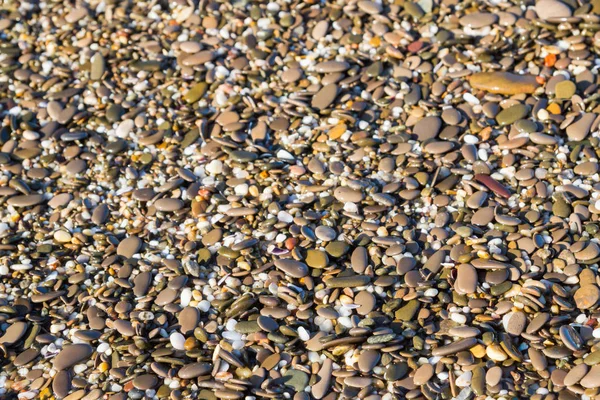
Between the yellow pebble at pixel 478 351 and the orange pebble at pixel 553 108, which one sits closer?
the yellow pebble at pixel 478 351

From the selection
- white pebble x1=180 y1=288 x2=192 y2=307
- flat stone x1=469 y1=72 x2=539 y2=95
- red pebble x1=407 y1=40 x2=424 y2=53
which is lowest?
white pebble x1=180 y1=288 x2=192 y2=307

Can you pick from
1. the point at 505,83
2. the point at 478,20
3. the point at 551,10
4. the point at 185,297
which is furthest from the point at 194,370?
the point at 551,10

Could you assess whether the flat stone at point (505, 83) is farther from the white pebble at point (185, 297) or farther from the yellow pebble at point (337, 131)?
the white pebble at point (185, 297)

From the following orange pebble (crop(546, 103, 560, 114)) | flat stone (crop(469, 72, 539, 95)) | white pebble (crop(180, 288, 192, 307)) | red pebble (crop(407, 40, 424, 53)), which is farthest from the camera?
red pebble (crop(407, 40, 424, 53))

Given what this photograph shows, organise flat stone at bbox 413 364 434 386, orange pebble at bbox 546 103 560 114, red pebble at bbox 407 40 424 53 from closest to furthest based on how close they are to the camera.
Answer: flat stone at bbox 413 364 434 386
orange pebble at bbox 546 103 560 114
red pebble at bbox 407 40 424 53

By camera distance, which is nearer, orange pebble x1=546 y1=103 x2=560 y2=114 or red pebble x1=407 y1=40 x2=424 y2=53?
orange pebble x1=546 y1=103 x2=560 y2=114

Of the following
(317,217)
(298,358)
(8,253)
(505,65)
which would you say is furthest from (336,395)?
(505,65)


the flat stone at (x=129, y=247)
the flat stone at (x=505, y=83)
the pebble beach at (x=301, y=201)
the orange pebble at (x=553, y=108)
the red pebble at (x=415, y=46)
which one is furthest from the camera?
the red pebble at (x=415, y=46)

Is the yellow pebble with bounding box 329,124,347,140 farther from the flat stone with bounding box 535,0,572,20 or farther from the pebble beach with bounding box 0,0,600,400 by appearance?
Answer: the flat stone with bounding box 535,0,572,20

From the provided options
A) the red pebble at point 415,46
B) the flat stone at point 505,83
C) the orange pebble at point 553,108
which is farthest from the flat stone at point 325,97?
the orange pebble at point 553,108

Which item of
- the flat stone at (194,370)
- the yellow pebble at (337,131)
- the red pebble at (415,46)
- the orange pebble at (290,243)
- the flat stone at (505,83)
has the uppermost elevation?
the red pebble at (415,46)

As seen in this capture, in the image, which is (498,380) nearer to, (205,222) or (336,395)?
(336,395)

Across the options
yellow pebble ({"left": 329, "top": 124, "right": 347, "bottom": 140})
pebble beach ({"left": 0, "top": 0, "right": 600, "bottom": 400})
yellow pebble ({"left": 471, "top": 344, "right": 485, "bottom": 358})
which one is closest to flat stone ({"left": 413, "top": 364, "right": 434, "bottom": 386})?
pebble beach ({"left": 0, "top": 0, "right": 600, "bottom": 400})
